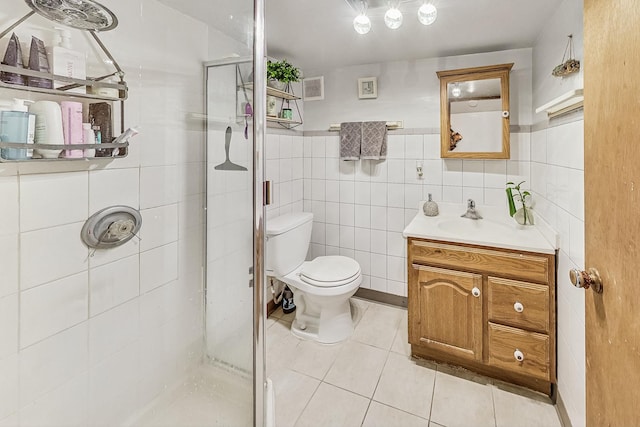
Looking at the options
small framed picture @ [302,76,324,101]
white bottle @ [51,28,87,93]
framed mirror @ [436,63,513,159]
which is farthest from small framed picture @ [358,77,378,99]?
white bottle @ [51,28,87,93]

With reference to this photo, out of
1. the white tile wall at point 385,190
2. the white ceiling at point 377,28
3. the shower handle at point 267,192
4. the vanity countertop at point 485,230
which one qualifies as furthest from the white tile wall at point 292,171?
the shower handle at point 267,192

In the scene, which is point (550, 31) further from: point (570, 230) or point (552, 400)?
point (552, 400)

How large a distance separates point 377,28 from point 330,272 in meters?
1.52

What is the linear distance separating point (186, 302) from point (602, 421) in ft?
4.79

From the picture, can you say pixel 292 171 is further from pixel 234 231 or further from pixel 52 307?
pixel 52 307

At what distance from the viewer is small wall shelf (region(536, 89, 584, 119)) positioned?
3.77 ft

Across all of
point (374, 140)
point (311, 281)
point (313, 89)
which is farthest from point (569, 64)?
point (313, 89)

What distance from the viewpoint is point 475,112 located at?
214 cm

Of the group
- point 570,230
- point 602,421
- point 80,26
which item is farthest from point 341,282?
point 80,26

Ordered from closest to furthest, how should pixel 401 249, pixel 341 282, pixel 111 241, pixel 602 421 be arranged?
pixel 602 421
pixel 111 241
pixel 341 282
pixel 401 249

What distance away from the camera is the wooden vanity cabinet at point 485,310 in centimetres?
155

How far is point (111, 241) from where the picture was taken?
45.9 inches

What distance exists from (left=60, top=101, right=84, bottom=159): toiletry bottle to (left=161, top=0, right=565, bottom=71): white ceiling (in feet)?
1.91

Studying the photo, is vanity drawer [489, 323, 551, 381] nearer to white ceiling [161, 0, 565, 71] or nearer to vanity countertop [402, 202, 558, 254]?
vanity countertop [402, 202, 558, 254]
